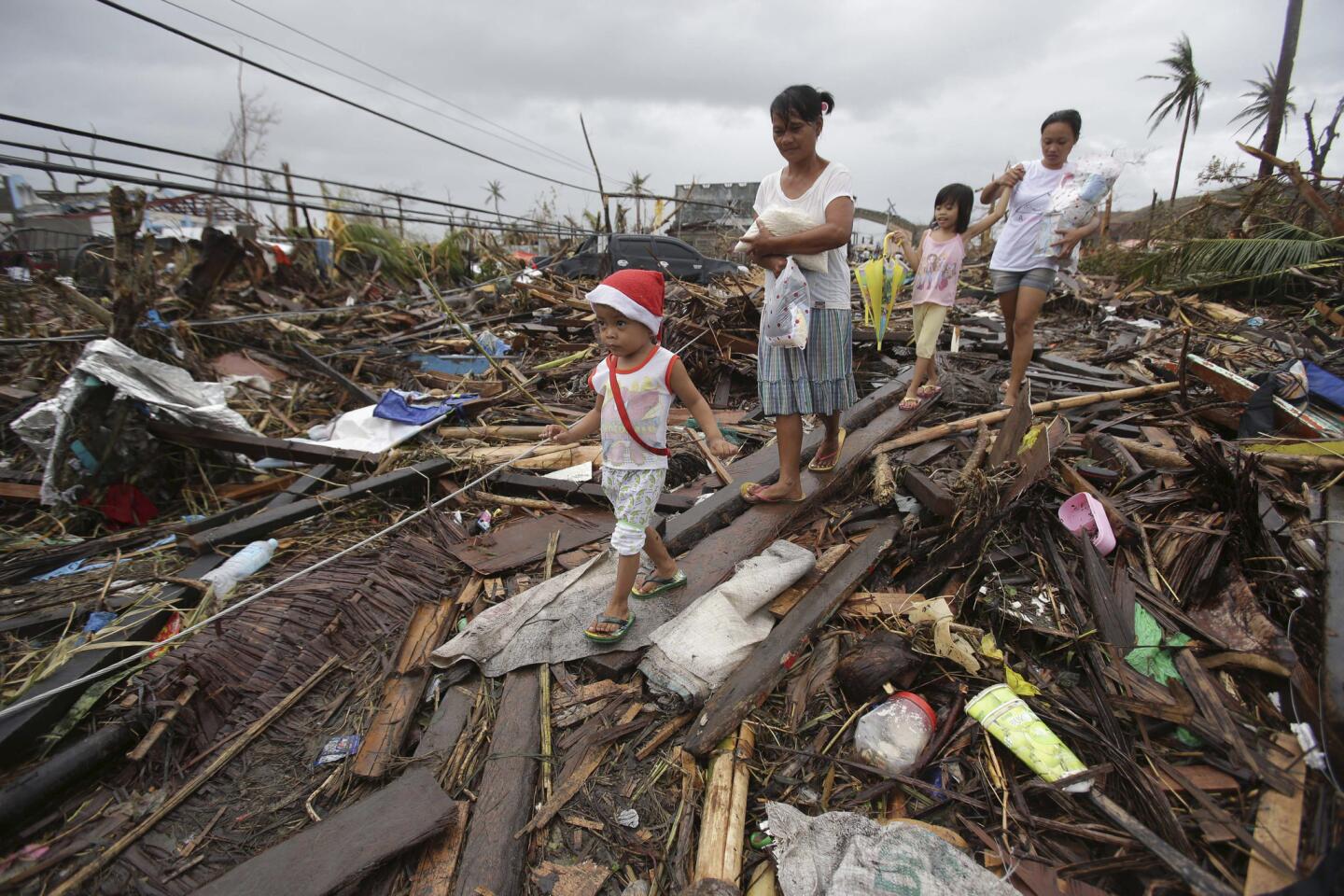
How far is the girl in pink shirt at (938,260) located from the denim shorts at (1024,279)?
32 centimetres

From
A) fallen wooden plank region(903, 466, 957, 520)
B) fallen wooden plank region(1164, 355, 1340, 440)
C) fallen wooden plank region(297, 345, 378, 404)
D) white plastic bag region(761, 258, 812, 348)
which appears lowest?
fallen wooden plank region(903, 466, 957, 520)

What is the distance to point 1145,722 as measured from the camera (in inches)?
79.1

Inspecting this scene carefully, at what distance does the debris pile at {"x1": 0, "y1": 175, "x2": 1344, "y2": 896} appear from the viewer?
5.82 ft

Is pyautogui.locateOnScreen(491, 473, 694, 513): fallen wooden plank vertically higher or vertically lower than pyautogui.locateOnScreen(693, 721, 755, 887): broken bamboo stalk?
higher

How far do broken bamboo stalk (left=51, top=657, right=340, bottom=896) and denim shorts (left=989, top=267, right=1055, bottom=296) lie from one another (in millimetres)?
5001

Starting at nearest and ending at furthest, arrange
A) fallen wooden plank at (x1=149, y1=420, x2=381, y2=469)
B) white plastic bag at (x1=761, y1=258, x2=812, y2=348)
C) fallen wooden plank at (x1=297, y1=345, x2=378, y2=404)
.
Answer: white plastic bag at (x1=761, y1=258, x2=812, y2=348) < fallen wooden plank at (x1=149, y1=420, x2=381, y2=469) < fallen wooden plank at (x1=297, y1=345, x2=378, y2=404)

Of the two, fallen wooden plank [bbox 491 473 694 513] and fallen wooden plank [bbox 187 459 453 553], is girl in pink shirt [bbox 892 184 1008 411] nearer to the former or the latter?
fallen wooden plank [bbox 491 473 694 513]

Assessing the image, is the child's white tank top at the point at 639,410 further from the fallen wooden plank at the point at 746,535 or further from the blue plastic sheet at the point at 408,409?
the blue plastic sheet at the point at 408,409

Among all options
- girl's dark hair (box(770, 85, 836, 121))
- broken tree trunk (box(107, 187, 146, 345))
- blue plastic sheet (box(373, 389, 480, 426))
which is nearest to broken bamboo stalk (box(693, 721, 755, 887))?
girl's dark hair (box(770, 85, 836, 121))

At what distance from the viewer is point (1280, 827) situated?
1.58 meters

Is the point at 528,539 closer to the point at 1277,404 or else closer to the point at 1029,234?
the point at 1029,234

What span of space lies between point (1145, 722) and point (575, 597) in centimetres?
235

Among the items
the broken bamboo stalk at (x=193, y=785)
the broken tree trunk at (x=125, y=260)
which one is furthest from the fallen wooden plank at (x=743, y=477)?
the broken tree trunk at (x=125, y=260)

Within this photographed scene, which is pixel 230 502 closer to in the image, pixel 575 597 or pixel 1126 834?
pixel 575 597
